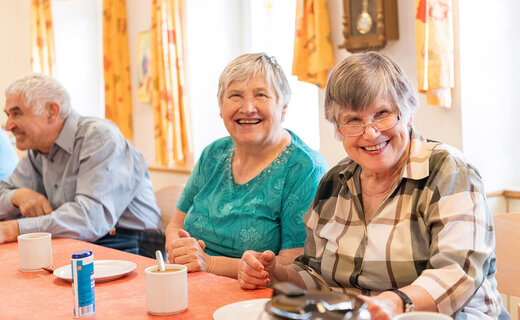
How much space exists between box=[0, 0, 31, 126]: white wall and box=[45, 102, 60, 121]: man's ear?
4084 millimetres

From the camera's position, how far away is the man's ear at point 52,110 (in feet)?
8.38

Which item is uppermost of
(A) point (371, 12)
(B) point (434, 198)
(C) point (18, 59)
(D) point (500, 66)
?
(C) point (18, 59)

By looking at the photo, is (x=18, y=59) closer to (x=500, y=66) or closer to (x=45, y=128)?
(x=45, y=128)

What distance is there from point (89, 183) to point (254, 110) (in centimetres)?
85

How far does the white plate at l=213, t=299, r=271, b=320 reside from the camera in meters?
1.18

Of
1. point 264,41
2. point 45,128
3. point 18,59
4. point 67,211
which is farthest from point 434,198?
point 18,59

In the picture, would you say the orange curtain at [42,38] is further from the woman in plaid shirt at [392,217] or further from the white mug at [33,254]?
the woman in plaid shirt at [392,217]

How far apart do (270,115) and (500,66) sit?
1.28 metres

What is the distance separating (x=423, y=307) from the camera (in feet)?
3.81

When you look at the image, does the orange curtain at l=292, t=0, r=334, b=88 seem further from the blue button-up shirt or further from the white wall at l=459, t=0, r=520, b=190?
the blue button-up shirt

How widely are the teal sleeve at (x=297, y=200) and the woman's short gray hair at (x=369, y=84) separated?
1.57ft

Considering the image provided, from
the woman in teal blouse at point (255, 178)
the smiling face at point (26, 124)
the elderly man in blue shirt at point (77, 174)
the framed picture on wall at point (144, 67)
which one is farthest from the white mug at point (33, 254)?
the framed picture on wall at point (144, 67)

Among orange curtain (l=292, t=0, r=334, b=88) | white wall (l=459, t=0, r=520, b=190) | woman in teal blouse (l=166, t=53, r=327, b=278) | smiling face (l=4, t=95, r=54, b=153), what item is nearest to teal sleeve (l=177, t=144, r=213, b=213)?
woman in teal blouse (l=166, t=53, r=327, b=278)

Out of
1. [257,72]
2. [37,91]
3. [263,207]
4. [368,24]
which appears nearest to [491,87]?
[368,24]
